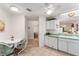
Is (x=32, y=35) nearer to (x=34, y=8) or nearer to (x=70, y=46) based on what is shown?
(x=34, y=8)

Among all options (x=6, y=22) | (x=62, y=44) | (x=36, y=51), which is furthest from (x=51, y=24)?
(x=6, y=22)

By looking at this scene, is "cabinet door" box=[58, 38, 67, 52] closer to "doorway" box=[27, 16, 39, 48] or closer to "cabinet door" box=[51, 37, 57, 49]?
"cabinet door" box=[51, 37, 57, 49]

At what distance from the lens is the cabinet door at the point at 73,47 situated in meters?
1.95

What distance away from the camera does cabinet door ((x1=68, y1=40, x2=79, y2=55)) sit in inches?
76.8

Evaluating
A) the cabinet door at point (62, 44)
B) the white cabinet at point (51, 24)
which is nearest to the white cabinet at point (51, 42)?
the cabinet door at point (62, 44)

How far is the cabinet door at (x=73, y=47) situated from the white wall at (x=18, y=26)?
1046mm

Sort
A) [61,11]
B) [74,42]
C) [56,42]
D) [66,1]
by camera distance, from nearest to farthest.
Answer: [66,1]
[61,11]
[74,42]
[56,42]

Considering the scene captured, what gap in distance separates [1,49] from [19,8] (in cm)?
88

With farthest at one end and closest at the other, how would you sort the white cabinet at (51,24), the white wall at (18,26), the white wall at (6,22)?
the white cabinet at (51,24)
the white wall at (18,26)
the white wall at (6,22)

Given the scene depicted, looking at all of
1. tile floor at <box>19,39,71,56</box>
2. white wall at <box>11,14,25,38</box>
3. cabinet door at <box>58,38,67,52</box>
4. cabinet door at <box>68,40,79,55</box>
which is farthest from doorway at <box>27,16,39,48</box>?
cabinet door at <box>68,40,79,55</box>

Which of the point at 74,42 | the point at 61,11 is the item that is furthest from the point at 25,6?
the point at 74,42

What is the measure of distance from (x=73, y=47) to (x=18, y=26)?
4.08 ft

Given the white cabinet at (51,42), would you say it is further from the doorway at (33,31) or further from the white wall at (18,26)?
the white wall at (18,26)

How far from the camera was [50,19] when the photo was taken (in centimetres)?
200
